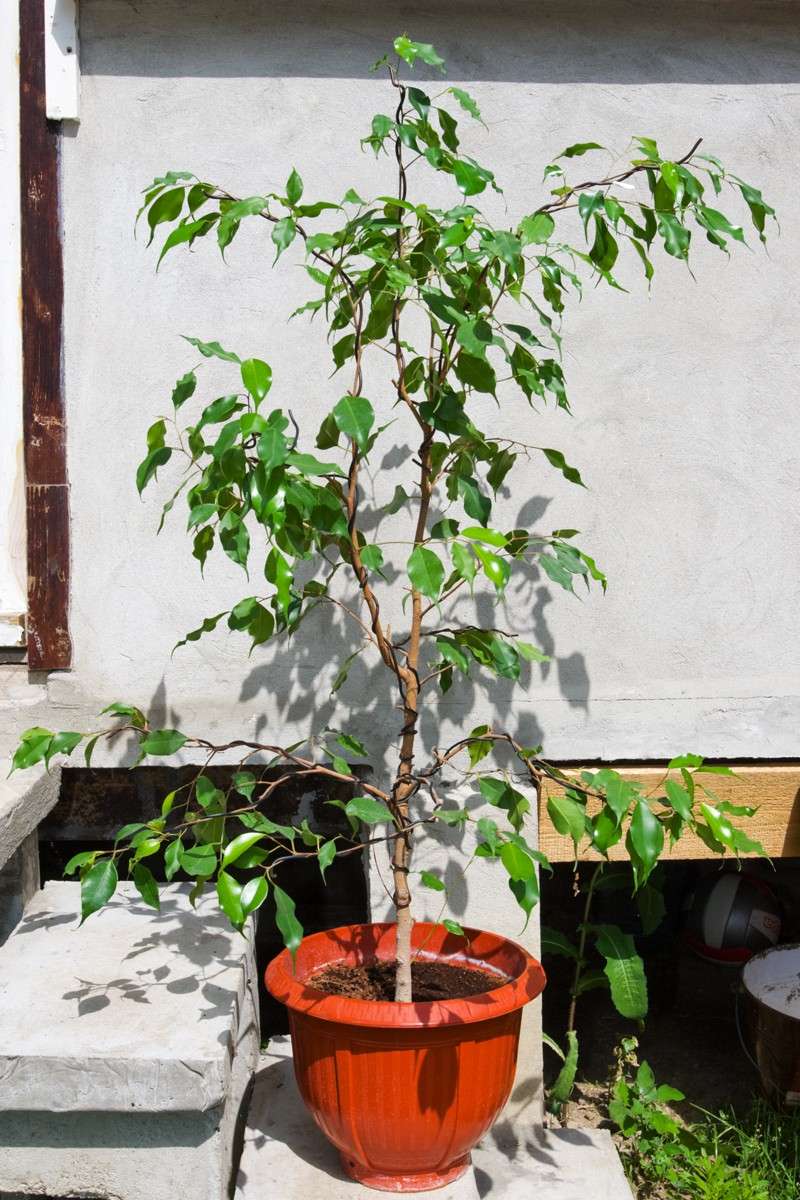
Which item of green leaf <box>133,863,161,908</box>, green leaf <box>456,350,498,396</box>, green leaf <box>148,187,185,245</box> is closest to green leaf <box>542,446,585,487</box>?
green leaf <box>456,350,498,396</box>

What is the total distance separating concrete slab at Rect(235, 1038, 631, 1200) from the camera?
2367 mm

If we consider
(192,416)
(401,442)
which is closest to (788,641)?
(401,442)

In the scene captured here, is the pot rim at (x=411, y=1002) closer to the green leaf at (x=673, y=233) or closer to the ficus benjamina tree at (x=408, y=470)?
the ficus benjamina tree at (x=408, y=470)

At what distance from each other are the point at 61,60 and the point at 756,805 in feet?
8.28

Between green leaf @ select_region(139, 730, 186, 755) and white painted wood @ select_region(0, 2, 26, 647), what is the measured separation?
69 centimetres

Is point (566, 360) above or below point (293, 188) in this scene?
below

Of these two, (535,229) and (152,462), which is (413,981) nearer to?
(152,462)

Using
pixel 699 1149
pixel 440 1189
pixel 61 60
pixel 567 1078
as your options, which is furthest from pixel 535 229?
pixel 699 1149

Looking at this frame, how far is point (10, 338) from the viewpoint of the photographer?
2914mm

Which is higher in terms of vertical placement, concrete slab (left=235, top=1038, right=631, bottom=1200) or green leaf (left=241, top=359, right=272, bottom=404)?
green leaf (left=241, top=359, right=272, bottom=404)

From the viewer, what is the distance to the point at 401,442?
9.43 feet

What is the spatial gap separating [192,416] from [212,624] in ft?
1.98

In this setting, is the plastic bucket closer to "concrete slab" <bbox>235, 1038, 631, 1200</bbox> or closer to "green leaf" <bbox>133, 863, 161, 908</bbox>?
"concrete slab" <bbox>235, 1038, 631, 1200</bbox>

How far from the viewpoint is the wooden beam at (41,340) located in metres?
2.83
